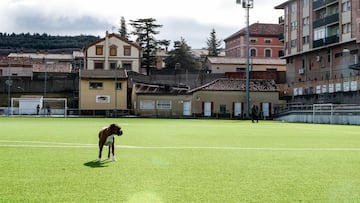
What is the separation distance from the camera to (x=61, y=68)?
9319cm

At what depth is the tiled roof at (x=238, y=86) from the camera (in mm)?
72688

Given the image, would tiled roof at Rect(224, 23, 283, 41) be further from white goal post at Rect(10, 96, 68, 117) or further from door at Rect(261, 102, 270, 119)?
white goal post at Rect(10, 96, 68, 117)

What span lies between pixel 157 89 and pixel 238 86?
11.1 m

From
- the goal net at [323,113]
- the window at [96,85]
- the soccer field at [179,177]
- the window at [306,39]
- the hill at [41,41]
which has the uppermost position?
the hill at [41,41]

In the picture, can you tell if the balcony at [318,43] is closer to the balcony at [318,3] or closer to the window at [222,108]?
the balcony at [318,3]

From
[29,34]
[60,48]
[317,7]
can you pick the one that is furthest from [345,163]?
[29,34]

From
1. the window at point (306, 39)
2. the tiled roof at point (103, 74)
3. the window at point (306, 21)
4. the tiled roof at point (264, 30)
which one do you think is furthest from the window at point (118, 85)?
the tiled roof at point (264, 30)

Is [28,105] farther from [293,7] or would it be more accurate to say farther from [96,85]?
[293,7]

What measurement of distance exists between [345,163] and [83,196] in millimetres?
6121

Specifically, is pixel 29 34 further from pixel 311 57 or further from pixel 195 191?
pixel 195 191

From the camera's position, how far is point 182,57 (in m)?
105

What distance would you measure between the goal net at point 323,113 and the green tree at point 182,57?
56271 millimetres

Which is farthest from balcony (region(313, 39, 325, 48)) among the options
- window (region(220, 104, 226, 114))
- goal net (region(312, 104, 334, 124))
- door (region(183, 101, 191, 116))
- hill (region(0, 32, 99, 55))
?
hill (region(0, 32, 99, 55))

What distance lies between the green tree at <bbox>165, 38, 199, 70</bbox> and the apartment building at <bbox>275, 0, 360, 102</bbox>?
93.6 ft
